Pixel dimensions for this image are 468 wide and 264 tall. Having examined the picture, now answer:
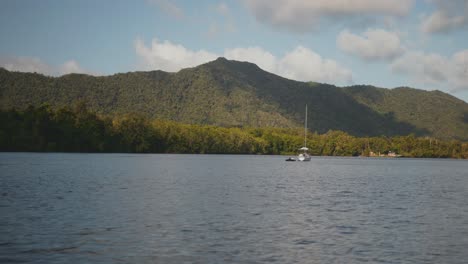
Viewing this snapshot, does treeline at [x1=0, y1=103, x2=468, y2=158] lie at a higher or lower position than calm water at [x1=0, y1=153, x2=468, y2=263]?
higher

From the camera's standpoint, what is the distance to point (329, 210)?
3450cm

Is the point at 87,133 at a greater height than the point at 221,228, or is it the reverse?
the point at 87,133

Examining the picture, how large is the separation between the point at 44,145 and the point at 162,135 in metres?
47.8

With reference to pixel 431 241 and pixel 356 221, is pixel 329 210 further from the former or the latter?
pixel 431 241

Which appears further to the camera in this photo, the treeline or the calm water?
the treeline

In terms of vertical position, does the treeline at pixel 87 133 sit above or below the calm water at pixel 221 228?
above

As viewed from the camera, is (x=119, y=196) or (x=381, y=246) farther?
(x=119, y=196)

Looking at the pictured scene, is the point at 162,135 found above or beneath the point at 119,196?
above

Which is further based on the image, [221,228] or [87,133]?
[87,133]

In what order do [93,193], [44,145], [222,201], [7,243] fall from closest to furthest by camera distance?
1. [7,243]
2. [222,201]
3. [93,193]
4. [44,145]

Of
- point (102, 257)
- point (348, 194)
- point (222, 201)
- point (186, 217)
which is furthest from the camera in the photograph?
point (348, 194)

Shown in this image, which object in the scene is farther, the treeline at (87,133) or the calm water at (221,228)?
the treeline at (87,133)

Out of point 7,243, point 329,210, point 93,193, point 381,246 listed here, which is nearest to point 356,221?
point 329,210

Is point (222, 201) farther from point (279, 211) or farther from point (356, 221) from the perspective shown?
point (356, 221)
